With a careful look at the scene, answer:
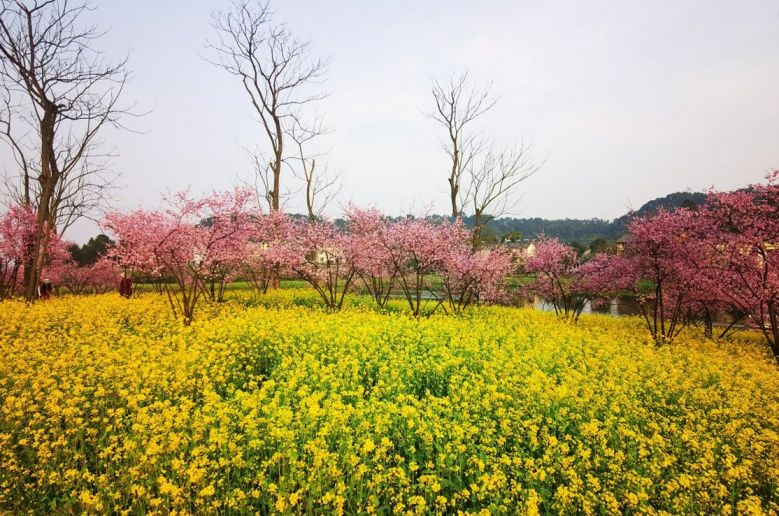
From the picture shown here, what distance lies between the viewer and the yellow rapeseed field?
168 inches

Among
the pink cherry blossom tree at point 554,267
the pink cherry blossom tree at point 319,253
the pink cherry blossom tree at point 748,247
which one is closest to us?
the pink cherry blossom tree at point 748,247

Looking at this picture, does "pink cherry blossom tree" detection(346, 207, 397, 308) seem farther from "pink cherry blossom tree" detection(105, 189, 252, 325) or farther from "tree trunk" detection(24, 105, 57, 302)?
"tree trunk" detection(24, 105, 57, 302)

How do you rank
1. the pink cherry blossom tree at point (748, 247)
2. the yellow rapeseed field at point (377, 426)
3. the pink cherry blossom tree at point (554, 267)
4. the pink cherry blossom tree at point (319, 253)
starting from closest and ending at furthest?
1. the yellow rapeseed field at point (377, 426)
2. the pink cherry blossom tree at point (748, 247)
3. the pink cherry blossom tree at point (319, 253)
4. the pink cherry blossom tree at point (554, 267)

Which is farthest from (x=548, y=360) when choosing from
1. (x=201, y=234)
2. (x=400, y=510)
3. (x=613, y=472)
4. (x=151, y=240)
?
(x=151, y=240)

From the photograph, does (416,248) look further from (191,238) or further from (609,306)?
(609,306)

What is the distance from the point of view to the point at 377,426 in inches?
200

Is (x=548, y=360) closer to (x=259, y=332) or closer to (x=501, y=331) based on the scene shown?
(x=501, y=331)

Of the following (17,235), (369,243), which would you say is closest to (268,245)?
(369,243)

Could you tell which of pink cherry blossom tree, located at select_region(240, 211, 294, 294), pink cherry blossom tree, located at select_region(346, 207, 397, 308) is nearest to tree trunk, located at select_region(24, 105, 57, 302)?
pink cherry blossom tree, located at select_region(240, 211, 294, 294)

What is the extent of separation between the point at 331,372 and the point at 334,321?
492cm

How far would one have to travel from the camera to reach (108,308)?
15133 mm

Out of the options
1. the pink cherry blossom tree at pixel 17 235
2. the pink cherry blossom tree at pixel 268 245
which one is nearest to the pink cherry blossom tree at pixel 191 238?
the pink cherry blossom tree at pixel 268 245

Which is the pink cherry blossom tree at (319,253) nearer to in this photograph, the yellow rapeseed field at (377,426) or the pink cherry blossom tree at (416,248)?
the pink cherry blossom tree at (416,248)

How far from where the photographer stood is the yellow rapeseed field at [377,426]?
4266mm
